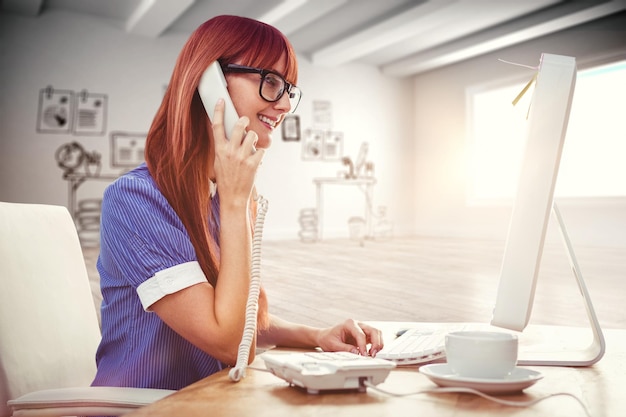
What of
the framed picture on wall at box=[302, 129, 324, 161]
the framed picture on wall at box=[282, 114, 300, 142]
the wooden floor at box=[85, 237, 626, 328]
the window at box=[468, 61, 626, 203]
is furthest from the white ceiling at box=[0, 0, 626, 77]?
the wooden floor at box=[85, 237, 626, 328]

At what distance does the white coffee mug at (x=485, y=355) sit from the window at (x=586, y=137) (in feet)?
23.7

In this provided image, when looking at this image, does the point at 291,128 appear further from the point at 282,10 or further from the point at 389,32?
the point at 282,10

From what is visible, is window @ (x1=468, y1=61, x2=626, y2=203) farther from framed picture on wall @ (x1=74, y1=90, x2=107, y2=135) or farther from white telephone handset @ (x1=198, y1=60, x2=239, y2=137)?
white telephone handset @ (x1=198, y1=60, x2=239, y2=137)

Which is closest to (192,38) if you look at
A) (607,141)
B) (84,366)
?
(84,366)

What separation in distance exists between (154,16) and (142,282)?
7.33 meters

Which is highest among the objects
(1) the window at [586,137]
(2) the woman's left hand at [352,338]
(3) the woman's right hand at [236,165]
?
(1) the window at [586,137]

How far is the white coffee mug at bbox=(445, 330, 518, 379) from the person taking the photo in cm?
61

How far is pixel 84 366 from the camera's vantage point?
1.02 meters

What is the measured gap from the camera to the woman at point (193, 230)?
81cm

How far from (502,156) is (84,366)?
928cm

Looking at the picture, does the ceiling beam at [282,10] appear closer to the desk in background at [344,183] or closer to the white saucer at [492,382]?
the desk in background at [344,183]

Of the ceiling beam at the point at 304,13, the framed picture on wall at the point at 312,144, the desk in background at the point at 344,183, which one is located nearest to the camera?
the ceiling beam at the point at 304,13

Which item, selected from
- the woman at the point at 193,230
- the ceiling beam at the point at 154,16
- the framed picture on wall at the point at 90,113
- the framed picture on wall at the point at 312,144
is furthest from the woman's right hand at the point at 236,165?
the framed picture on wall at the point at 312,144

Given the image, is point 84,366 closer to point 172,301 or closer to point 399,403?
point 172,301
